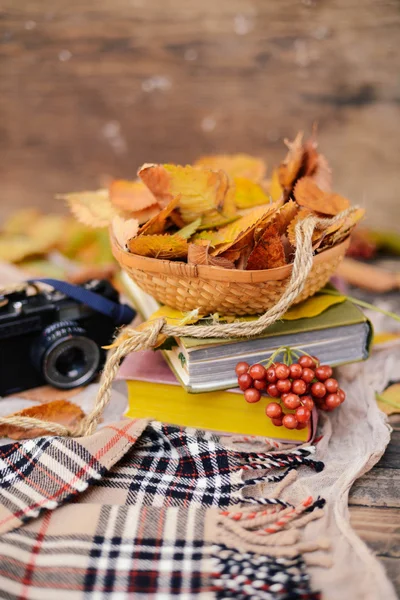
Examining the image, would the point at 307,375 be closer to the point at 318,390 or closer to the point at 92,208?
the point at 318,390

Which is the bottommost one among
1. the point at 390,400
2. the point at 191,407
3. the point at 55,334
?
the point at 390,400

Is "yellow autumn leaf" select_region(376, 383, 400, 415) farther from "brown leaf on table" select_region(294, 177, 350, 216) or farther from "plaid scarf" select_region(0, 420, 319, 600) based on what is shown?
"brown leaf on table" select_region(294, 177, 350, 216)

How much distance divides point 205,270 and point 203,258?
0.02 metres

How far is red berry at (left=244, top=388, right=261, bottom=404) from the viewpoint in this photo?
0.74 meters

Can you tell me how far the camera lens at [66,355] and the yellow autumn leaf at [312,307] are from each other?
1.12 feet

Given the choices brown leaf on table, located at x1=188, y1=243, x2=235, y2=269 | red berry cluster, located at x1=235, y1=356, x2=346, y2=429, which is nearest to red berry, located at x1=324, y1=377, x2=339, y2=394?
red berry cluster, located at x1=235, y1=356, x2=346, y2=429

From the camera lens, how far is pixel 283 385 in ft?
2.40

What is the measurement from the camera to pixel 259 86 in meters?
1.56

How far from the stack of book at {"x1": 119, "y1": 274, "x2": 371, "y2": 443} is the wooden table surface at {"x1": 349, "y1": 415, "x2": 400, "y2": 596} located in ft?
0.35

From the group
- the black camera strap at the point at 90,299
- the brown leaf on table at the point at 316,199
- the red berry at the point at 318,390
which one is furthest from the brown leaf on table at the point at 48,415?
the brown leaf on table at the point at 316,199

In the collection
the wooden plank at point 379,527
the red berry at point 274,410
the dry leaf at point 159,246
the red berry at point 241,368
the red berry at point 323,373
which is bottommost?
the wooden plank at point 379,527

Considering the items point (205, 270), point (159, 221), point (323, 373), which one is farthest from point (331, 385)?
point (159, 221)

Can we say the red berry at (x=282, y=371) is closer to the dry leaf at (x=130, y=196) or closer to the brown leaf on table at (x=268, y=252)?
the brown leaf on table at (x=268, y=252)

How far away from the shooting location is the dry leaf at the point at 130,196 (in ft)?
2.85
